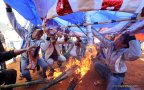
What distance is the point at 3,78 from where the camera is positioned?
4566 mm

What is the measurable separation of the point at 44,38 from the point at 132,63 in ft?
18.9

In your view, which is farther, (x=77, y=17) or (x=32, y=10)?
(x=77, y=17)

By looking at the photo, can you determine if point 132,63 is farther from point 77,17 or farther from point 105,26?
point 77,17

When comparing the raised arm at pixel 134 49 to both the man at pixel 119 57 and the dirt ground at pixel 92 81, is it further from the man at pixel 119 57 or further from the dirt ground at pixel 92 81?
the dirt ground at pixel 92 81

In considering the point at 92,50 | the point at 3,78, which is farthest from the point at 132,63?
the point at 3,78

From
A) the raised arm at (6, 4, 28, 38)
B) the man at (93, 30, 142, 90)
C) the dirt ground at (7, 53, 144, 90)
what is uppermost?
the raised arm at (6, 4, 28, 38)

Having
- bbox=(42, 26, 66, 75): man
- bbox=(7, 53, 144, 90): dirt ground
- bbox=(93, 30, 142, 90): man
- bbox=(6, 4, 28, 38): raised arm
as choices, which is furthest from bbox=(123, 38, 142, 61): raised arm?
bbox=(6, 4, 28, 38): raised arm

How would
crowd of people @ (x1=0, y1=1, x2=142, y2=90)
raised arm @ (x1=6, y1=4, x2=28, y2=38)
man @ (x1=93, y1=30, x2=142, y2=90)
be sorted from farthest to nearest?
raised arm @ (x1=6, y1=4, x2=28, y2=38), man @ (x1=93, y1=30, x2=142, y2=90), crowd of people @ (x1=0, y1=1, x2=142, y2=90)

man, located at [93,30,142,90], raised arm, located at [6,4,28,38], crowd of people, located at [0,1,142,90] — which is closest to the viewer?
crowd of people, located at [0,1,142,90]

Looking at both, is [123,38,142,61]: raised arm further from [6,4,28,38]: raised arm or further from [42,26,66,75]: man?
[6,4,28,38]: raised arm

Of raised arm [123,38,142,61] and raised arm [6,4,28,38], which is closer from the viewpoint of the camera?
raised arm [123,38,142,61]


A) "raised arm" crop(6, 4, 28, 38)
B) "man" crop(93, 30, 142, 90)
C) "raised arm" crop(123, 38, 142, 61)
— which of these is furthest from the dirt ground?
"raised arm" crop(6, 4, 28, 38)

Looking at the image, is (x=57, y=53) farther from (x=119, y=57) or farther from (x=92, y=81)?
(x=119, y=57)

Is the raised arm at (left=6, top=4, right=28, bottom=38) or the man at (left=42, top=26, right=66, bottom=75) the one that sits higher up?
the raised arm at (left=6, top=4, right=28, bottom=38)
